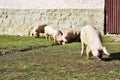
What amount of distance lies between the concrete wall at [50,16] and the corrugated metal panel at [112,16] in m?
0.27

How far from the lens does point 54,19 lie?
19.3 m

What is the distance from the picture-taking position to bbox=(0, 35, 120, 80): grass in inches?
388

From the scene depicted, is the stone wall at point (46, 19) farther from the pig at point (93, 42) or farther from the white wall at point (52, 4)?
the pig at point (93, 42)

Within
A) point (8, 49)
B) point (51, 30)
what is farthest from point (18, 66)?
point (51, 30)

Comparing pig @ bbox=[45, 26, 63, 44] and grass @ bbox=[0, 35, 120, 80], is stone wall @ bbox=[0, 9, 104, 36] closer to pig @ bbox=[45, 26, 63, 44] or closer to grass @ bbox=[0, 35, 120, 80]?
pig @ bbox=[45, 26, 63, 44]

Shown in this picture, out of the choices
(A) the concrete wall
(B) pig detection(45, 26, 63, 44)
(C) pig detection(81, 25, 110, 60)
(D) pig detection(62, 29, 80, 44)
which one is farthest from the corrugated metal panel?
(C) pig detection(81, 25, 110, 60)

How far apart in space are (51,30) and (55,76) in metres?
8.17

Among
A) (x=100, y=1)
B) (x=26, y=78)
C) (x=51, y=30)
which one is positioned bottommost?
(x=26, y=78)

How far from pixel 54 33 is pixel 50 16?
6.89ft

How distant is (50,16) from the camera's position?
19.3m

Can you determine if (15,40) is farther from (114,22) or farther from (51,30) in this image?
(114,22)

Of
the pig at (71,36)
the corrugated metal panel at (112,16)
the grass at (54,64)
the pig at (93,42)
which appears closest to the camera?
the grass at (54,64)

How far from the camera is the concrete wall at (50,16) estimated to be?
736 inches

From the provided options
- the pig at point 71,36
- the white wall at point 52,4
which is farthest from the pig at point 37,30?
the pig at point 71,36
